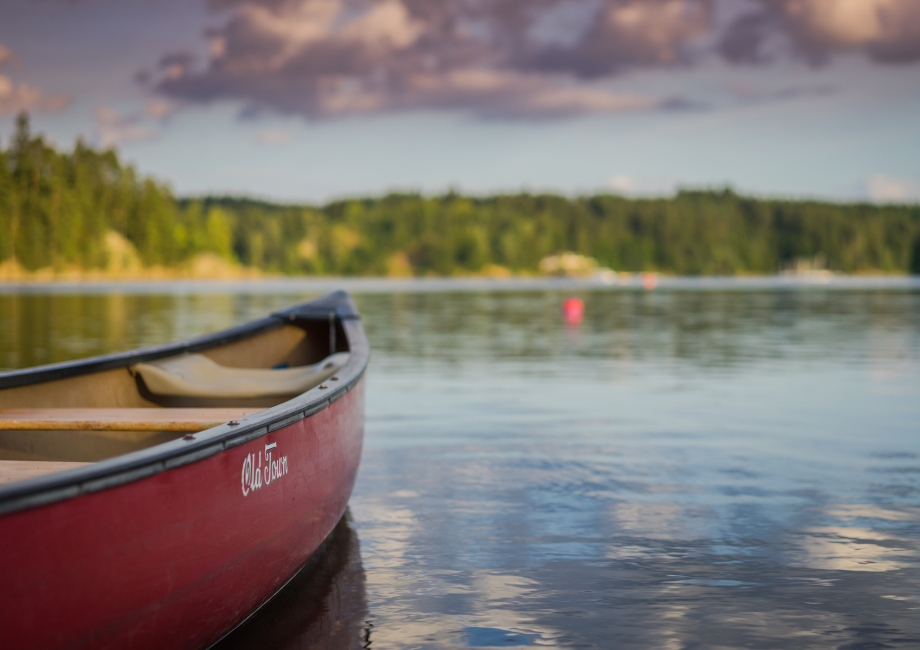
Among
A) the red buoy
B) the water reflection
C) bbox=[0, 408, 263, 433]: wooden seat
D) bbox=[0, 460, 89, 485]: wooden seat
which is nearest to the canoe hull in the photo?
the water reflection

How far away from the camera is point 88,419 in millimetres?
6496

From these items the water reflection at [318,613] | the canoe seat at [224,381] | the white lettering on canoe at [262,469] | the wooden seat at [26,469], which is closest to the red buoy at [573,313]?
the canoe seat at [224,381]

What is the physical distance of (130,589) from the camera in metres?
4.14

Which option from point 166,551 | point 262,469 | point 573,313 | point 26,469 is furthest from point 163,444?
point 573,313

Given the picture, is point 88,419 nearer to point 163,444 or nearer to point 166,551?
point 163,444

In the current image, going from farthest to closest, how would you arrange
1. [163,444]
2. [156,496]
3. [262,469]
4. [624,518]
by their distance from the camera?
[624,518], [262,469], [163,444], [156,496]

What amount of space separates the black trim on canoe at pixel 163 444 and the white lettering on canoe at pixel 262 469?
0.41 ft

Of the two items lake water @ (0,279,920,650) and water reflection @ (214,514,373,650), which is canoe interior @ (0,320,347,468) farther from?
lake water @ (0,279,920,650)

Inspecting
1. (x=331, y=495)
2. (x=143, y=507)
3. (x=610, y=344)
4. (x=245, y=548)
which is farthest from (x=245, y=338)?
(x=610, y=344)

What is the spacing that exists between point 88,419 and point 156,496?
2.53 m

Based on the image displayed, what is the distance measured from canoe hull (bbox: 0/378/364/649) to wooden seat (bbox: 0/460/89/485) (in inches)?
38.8

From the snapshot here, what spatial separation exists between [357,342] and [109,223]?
496ft

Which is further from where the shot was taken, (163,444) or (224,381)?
(224,381)

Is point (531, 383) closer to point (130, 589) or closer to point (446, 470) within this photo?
point (446, 470)
